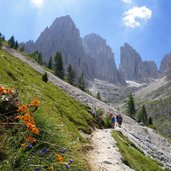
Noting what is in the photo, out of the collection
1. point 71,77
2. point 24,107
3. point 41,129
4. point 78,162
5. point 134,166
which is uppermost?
point 71,77

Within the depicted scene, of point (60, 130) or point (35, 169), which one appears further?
point (60, 130)

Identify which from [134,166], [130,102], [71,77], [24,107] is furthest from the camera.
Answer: [71,77]

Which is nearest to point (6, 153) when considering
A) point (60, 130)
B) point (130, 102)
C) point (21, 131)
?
point (21, 131)

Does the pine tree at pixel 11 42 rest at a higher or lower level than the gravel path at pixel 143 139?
higher

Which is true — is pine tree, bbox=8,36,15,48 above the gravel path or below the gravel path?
Result: above

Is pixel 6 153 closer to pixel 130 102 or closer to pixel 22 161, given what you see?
pixel 22 161

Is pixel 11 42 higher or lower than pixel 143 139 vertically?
higher

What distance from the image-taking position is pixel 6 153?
297 inches

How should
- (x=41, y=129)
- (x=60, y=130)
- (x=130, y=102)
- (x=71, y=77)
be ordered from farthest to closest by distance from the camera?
(x=71, y=77)
(x=130, y=102)
(x=60, y=130)
(x=41, y=129)

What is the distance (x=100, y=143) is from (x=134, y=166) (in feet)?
11.1

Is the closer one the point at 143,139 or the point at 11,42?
the point at 143,139

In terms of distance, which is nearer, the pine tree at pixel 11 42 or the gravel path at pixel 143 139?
the gravel path at pixel 143 139

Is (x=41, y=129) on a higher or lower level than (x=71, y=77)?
lower

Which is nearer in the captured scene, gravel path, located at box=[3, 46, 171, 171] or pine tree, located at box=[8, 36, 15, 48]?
gravel path, located at box=[3, 46, 171, 171]
